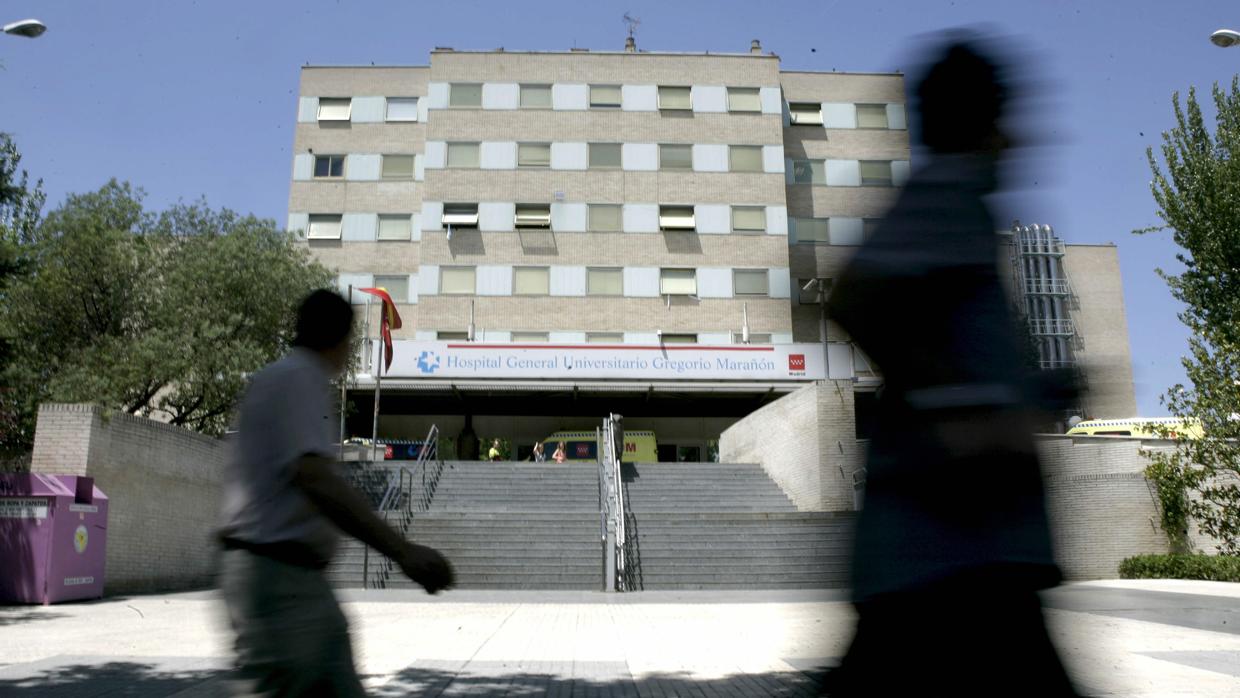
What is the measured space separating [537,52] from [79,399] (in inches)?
953

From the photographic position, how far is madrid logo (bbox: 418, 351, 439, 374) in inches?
1216

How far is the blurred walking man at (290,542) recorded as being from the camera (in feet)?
7.29

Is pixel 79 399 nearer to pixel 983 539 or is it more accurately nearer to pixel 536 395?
pixel 536 395

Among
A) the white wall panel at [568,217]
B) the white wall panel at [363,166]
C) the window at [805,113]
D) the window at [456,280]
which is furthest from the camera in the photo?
the window at [805,113]

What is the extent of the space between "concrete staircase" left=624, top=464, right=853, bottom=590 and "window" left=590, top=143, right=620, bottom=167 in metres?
19.4

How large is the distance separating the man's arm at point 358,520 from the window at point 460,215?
34.9 metres

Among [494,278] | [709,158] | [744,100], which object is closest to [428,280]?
[494,278]

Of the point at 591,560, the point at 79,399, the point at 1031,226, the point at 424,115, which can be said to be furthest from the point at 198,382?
the point at 1031,226

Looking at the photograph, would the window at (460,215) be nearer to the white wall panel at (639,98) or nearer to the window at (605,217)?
the window at (605,217)

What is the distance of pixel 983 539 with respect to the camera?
5.19 ft

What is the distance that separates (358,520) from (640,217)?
35435 millimetres

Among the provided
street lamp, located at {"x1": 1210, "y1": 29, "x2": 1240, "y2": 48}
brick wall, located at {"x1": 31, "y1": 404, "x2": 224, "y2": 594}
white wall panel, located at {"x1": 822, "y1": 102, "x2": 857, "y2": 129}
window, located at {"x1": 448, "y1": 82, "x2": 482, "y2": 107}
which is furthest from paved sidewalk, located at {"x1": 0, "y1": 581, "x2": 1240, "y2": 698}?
white wall panel, located at {"x1": 822, "y1": 102, "x2": 857, "y2": 129}

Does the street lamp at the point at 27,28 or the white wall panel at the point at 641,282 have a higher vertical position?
the white wall panel at the point at 641,282

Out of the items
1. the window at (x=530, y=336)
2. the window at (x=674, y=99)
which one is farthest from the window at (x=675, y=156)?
the window at (x=530, y=336)
